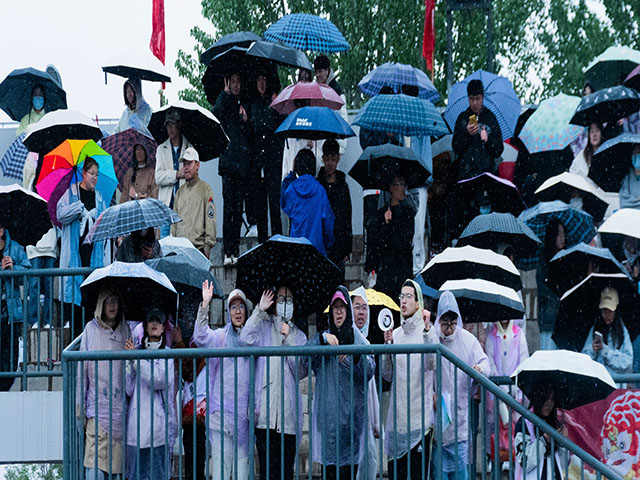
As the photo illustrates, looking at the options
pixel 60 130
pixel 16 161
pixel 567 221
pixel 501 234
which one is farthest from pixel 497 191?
pixel 16 161

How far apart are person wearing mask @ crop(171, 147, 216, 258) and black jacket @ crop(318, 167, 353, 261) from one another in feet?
3.83

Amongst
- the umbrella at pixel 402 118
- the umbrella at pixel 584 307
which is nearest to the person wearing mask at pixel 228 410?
the umbrella at pixel 584 307

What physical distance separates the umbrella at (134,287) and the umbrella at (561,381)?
2.70 m

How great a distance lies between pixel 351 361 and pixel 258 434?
1.07 meters

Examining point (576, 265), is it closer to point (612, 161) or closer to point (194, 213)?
point (612, 161)

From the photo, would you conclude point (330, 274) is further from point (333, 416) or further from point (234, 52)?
point (234, 52)

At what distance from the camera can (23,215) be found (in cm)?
1302

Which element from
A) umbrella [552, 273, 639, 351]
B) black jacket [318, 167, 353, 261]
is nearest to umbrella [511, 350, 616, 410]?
umbrella [552, 273, 639, 351]

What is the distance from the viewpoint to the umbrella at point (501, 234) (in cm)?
1328

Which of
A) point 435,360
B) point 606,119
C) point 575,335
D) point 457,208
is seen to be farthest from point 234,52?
point 435,360

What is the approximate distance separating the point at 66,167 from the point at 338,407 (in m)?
4.97

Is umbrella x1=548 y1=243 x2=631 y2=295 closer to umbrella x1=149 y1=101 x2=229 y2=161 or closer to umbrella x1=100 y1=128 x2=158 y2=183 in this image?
umbrella x1=149 y1=101 x2=229 y2=161

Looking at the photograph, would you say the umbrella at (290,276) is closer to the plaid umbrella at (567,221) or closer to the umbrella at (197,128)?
the plaid umbrella at (567,221)

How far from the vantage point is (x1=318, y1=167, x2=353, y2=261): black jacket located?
1416 centimetres
